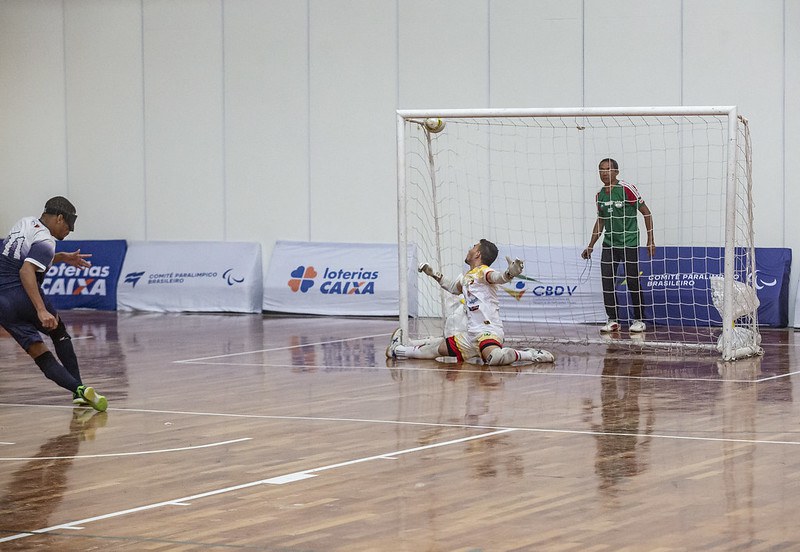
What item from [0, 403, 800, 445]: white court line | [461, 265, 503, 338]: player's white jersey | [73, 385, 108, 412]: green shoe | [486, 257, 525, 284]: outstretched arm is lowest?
[0, 403, 800, 445]: white court line

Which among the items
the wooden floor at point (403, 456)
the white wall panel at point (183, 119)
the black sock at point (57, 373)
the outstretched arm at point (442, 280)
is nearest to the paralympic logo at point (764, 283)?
the wooden floor at point (403, 456)

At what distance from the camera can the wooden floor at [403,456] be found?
6922mm

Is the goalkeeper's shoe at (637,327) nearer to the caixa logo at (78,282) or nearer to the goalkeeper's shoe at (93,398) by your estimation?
the goalkeeper's shoe at (93,398)

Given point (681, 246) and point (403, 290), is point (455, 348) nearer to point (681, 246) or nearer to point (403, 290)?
point (403, 290)

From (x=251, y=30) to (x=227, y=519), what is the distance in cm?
1773

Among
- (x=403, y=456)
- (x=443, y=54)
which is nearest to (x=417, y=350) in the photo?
(x=403, y=456)

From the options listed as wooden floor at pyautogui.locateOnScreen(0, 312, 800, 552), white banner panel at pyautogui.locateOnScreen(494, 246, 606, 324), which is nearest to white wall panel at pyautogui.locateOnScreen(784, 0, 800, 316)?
white banner panel at pyautogui.locateOnScreen(494, 246, 606, 324)

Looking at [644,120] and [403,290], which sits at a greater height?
[644,120]

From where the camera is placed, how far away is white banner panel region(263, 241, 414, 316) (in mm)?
22281

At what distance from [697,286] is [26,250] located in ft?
37.2

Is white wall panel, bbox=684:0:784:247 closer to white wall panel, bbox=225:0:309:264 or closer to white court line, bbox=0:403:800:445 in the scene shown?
white wall panel, bbox=225:0:309:264

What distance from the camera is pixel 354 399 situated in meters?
12.2

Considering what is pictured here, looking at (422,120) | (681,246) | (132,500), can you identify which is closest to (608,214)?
(681,246)

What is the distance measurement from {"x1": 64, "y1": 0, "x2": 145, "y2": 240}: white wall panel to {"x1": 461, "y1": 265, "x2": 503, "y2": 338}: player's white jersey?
1178cm
